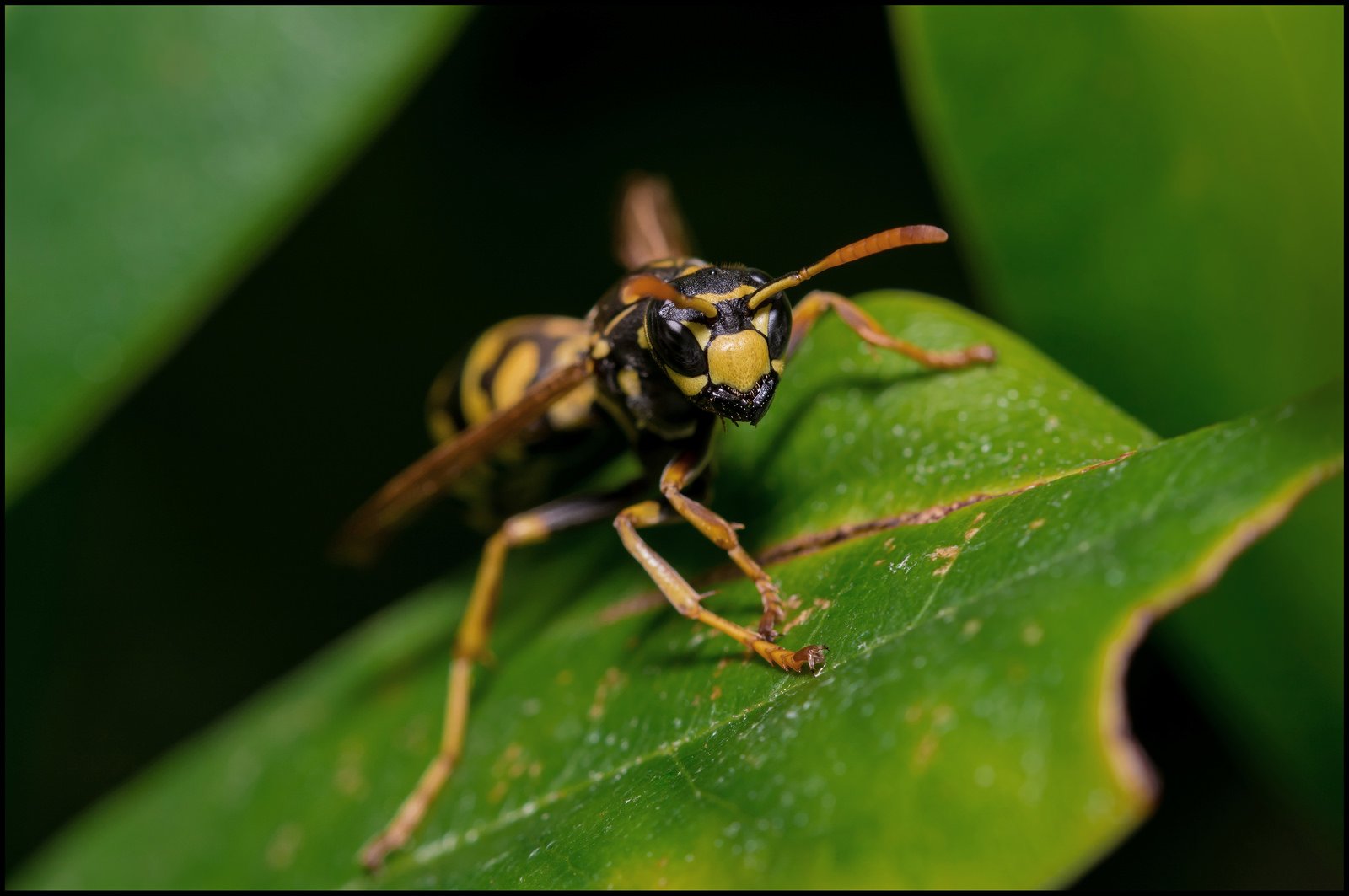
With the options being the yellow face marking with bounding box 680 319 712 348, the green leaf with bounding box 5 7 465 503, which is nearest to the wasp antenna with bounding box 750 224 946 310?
the yellow face marking with bounding box 680 319 712 348

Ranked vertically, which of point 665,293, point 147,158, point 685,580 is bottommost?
point 685,580

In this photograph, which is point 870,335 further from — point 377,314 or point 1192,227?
point 377,314

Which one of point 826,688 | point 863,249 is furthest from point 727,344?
point 826,688

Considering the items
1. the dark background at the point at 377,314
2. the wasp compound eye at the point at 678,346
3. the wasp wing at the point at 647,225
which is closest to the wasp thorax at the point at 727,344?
the wasp compound eye at the point at 678,346

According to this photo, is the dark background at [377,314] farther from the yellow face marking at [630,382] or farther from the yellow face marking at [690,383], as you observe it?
the yellow face marking at [690,383]

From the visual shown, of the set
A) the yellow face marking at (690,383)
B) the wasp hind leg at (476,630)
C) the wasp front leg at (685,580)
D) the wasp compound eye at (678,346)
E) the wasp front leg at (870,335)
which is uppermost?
the wasp compound eye at (678,346)

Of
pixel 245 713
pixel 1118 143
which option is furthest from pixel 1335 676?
pixel 245 713

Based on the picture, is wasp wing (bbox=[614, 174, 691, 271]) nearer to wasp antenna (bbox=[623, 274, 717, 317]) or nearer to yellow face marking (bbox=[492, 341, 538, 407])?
yellow face marking (bbox=[492, 341, 538, 407])
